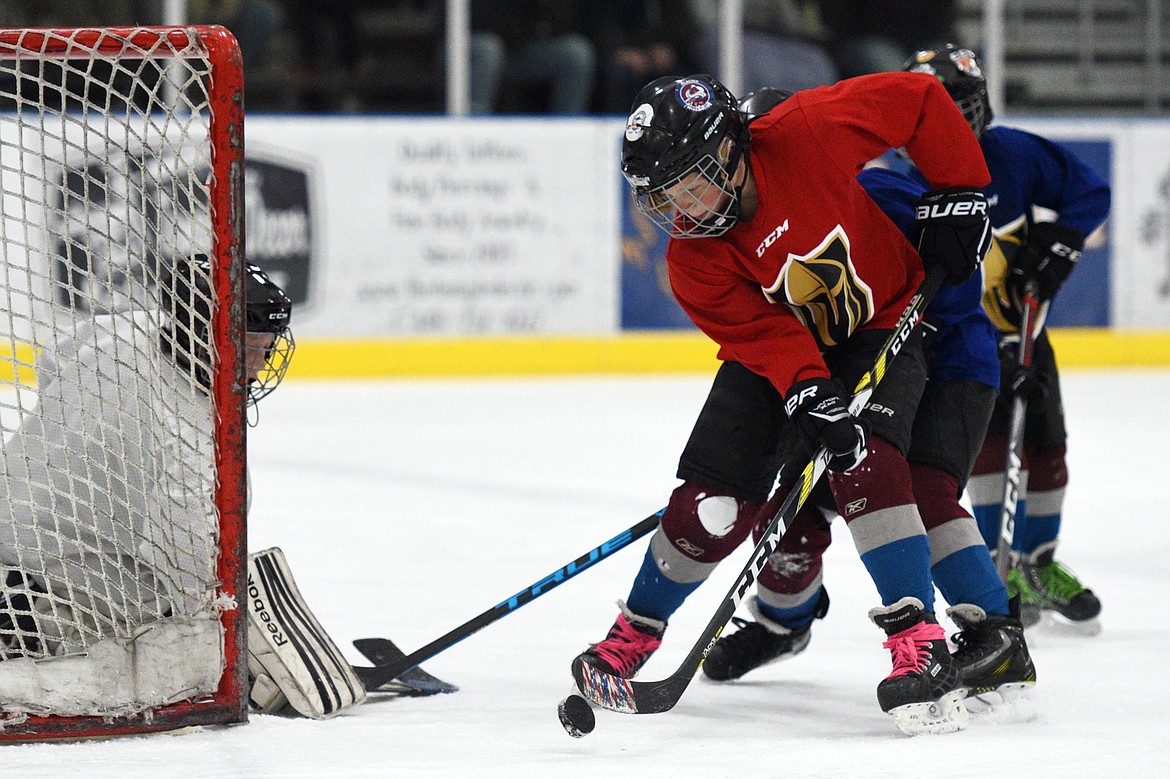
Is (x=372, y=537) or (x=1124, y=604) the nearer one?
(x=1124, y=604)

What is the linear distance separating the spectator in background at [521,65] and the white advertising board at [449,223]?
0.61 meters

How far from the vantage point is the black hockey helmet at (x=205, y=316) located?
221 centimetres

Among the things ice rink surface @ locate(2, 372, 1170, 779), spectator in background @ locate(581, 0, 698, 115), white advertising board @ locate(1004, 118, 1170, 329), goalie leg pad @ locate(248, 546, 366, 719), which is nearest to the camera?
ice rink surface @ locate(2, 372, 1170, 779)

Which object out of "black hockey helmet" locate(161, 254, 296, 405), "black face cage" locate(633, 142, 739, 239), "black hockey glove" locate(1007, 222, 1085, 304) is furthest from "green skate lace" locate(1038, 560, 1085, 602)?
"black hockey helmet" locate(161, 254, 296, 405)

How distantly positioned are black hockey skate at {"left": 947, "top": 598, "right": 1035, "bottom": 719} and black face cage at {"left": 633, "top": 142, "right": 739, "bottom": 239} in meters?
0.68

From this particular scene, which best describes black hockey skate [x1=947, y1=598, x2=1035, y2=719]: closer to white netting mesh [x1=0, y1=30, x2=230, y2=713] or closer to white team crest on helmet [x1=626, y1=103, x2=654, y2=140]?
white team crest on helmet [x1=626, y1=103, x2=654, y2=140]

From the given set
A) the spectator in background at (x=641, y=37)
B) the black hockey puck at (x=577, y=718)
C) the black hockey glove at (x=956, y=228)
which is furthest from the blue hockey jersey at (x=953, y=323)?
the spectator in background at (x=641, y=37)

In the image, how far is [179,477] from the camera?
7.48 feet

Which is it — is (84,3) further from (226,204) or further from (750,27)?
(226,204)

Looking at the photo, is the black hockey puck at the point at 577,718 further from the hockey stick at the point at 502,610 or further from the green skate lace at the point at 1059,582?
the green skate lace at the point at 1059,582

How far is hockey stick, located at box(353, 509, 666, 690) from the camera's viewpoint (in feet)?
8.15

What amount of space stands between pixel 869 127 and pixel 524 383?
14.5 ft

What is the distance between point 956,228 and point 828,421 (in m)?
0.40

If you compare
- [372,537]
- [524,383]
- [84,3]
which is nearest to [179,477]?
[372,537]
